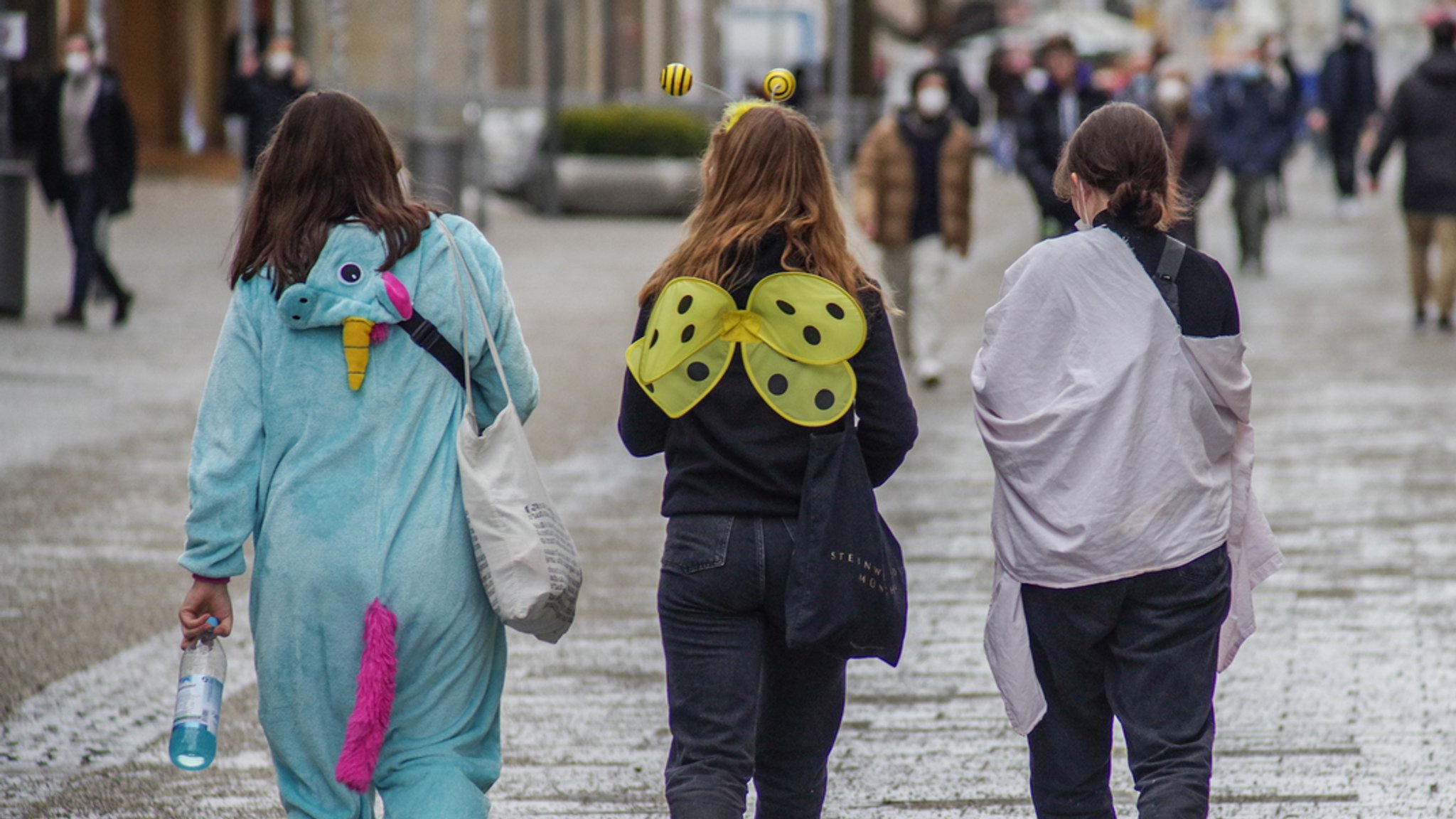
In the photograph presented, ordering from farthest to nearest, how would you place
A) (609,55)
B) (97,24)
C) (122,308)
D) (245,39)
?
1. (609,55)
2. (245,39)
3. (97,24)
4. (122,308)

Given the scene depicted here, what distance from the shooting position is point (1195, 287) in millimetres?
3873

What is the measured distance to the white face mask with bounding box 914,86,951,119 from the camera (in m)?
11.8

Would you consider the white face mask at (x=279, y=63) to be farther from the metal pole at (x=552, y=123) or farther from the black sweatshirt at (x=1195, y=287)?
the black sweatshirt at (x=1195, y=287)

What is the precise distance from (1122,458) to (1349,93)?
69.0 feet

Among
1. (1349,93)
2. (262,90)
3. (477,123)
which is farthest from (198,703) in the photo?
(1349,93)

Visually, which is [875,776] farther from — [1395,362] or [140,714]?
[1395,362]

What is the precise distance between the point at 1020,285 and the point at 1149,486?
1.43 feet

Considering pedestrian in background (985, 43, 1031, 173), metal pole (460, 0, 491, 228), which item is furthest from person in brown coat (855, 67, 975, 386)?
pedestrian in background (985, 43, 1031, 173)

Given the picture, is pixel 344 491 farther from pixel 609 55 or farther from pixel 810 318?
pixel 609 55

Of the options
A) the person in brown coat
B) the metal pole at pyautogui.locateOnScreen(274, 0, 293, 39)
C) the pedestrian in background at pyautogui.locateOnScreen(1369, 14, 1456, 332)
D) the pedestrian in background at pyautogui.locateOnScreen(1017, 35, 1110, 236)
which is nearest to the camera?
the person in brown coat

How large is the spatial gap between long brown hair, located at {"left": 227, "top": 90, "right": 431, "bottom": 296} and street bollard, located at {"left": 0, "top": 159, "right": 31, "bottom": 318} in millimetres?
10686

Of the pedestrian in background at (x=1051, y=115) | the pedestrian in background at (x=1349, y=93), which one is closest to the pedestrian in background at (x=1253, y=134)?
the pedestrian in background at (x=1349, y=93)

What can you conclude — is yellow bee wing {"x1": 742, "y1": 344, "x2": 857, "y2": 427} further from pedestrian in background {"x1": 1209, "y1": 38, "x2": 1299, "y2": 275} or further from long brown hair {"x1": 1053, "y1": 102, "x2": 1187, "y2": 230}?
pedestrian in background {"x1": 1209, "y1": 38, "x2": 1299, "y2": 275}

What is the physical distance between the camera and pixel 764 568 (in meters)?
3.64
